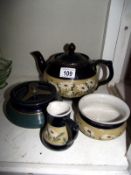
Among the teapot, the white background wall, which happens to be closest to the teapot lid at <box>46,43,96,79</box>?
the teapot

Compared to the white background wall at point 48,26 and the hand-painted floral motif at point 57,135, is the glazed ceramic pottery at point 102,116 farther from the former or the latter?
the white background wall at point 48,26

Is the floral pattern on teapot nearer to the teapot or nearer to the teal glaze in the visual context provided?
the teapot

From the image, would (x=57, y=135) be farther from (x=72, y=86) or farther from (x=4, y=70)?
(x=4, y=70)

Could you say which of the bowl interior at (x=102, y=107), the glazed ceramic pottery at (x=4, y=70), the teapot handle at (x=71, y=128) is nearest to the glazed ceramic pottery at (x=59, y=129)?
the teapot handle at (x=71, y=128)

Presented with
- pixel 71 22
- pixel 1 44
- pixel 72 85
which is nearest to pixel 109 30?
pixel 71 22

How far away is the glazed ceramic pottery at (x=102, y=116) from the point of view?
20.8 inches

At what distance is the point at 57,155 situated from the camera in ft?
1.72

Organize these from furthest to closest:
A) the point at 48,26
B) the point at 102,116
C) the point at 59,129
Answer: the point at 48,26 < the point at 102,116 < the point at 59,129

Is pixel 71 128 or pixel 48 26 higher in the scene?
pixel 48 26

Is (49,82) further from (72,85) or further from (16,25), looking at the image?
(16,25)

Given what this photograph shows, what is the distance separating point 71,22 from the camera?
0.78 meters

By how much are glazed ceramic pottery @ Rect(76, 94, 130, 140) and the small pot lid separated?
10cm

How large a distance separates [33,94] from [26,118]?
75 mm

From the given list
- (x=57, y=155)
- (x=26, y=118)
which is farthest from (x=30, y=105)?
(x=57, y=155)
